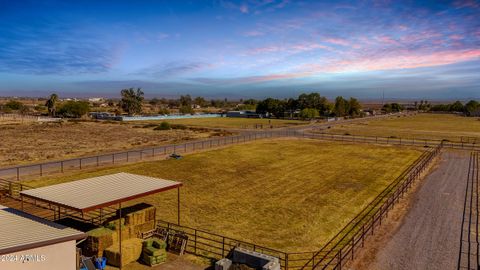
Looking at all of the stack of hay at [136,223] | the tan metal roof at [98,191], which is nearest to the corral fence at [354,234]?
the stack of hay at [136,223]

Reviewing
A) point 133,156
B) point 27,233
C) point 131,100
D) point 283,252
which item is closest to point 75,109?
point 131,100

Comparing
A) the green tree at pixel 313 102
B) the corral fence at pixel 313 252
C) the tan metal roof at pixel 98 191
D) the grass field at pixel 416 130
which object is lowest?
the corral fence at pixel 313 252

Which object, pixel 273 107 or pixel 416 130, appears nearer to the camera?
pixel 416 130

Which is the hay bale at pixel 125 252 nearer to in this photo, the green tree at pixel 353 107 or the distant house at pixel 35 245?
the distant house at pixel 35 245

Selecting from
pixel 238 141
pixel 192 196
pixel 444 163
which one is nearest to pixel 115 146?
pixel 238 141

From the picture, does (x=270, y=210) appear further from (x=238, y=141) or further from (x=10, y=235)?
(x=238, y=141)

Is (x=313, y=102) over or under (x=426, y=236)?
over

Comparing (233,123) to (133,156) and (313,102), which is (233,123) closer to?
(313,102)
